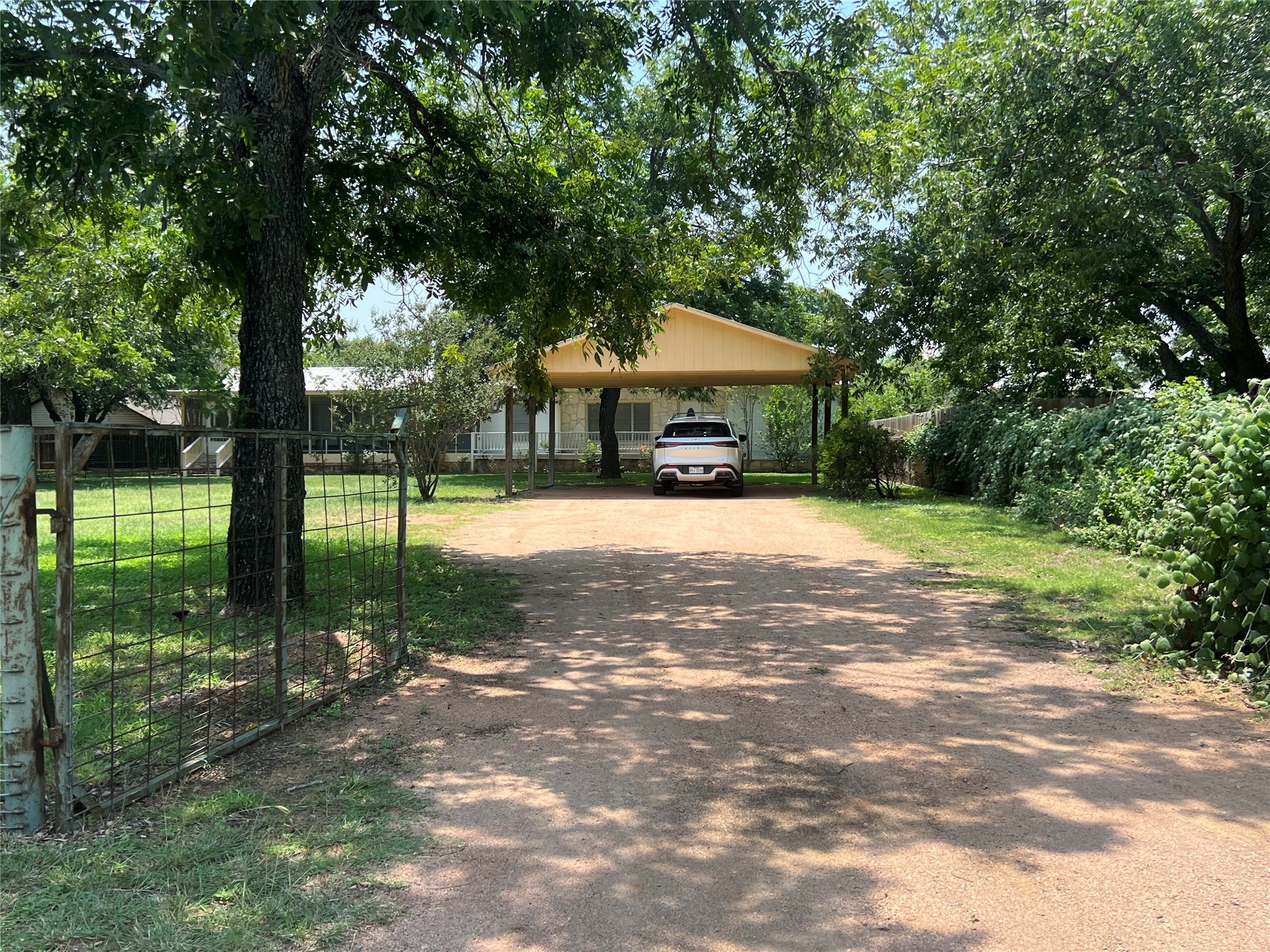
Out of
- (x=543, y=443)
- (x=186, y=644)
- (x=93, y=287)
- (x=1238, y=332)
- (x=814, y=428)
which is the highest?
(x=1238, y=332)

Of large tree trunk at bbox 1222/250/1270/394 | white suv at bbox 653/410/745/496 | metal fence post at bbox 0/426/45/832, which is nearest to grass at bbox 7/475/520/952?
metal fence post at bbox 0/426/45/832

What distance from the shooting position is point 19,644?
3.30m

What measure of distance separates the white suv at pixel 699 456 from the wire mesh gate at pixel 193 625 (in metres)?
11.6

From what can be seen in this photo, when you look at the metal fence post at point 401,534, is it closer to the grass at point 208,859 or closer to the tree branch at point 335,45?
the grass at point 208,859

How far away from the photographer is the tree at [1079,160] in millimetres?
11648

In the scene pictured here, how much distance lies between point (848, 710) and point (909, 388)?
76.1 ft

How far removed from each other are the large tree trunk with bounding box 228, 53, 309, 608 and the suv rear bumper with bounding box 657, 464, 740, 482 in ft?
46.0

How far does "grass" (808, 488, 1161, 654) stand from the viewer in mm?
7387

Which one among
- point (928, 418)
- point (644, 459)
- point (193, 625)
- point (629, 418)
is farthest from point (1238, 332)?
point (629, 418)

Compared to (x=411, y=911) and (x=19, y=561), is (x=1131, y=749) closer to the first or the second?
(x=411, y=911)

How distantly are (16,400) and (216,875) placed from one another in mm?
33625

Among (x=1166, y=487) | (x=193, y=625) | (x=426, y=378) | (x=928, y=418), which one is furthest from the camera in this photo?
(x=928, y=418)

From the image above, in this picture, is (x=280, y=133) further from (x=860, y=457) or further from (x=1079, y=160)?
(x=860, y=457)

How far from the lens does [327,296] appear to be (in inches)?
439
